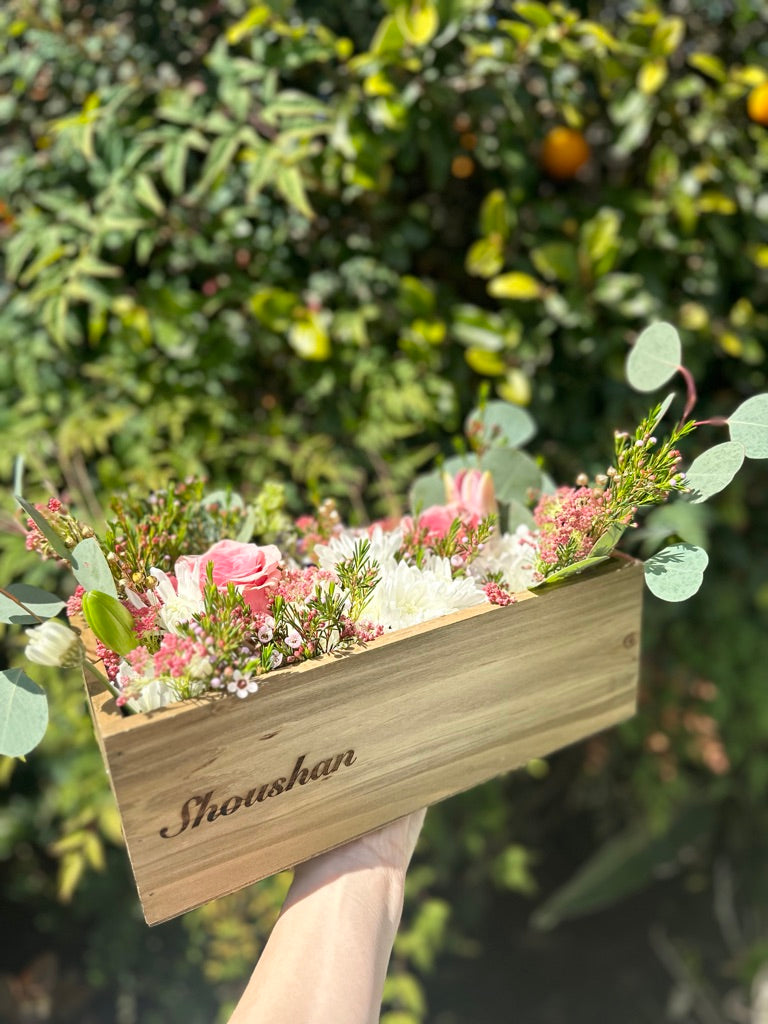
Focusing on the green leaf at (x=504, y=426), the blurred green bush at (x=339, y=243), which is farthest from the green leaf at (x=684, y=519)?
the green leaf at (x=504, y=426)

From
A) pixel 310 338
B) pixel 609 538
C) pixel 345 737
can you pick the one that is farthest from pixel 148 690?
pixel 310 338

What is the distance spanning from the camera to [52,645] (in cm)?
54

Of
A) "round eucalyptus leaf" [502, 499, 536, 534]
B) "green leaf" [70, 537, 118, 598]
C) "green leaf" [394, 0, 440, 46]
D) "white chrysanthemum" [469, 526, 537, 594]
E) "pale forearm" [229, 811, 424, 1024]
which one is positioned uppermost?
"green leaf" [394, 0, 440, 46]

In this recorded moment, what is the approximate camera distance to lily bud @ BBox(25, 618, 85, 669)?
0.54m

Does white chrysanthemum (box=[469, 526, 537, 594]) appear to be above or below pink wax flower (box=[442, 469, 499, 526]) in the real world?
below

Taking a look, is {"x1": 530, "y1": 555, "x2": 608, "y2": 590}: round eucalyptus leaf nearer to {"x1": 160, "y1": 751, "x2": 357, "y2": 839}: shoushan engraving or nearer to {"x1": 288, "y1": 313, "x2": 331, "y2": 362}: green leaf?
{"x1": 160, "y1": 751, "x2": 357, "y2": 839}: shoushan engraving

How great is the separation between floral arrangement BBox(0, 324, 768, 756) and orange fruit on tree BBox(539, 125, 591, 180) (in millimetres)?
702

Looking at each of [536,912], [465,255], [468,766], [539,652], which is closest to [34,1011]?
[536,912]

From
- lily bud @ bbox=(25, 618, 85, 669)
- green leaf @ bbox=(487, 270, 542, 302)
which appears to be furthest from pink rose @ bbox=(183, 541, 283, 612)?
green leaf @ bbox=(487, 270, 542, 302)

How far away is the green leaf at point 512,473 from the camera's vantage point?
825 mm

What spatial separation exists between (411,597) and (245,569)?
0.46ft

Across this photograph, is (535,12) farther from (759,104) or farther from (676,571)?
(676,571)

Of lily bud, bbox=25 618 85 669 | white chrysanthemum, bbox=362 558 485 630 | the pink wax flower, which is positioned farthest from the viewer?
the pink wax flower

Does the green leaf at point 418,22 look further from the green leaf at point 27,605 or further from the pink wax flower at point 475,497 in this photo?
the green leaf at point 27,605
